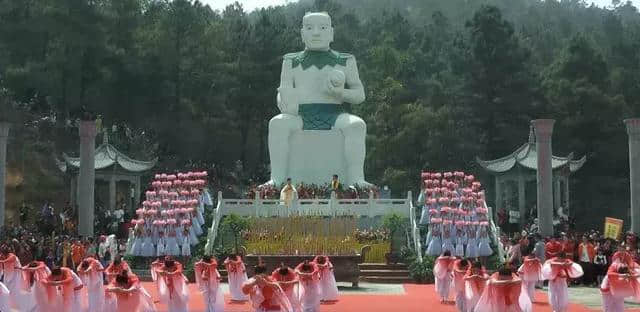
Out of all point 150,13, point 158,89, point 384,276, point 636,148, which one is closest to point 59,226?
point 384,276

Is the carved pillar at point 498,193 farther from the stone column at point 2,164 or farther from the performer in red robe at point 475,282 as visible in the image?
the performer in red robe at point 475,282

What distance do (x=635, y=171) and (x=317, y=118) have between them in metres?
10.8

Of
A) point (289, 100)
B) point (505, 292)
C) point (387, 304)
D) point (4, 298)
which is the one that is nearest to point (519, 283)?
point (505, 292)

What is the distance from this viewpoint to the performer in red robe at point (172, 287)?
13625 millimetres

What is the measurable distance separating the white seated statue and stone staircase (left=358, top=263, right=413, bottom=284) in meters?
6.69

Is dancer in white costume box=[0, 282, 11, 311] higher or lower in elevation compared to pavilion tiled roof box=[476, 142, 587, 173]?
lower

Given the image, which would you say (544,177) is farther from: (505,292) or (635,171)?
(505,292)

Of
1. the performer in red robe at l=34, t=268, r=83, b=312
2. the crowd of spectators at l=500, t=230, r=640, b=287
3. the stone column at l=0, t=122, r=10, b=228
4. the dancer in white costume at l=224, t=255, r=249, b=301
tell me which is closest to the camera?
the performer in red robe at l=34, t=268, r=83, b=312

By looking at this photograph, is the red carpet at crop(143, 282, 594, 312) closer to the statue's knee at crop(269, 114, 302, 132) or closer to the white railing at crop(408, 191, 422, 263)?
the white railing at crop(408, 191, 422, 263)

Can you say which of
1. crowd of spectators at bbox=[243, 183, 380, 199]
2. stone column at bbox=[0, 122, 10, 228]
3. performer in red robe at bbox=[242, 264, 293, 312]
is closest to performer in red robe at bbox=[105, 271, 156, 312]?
performer in red robe at bbox=[242, 264, 293, 312]

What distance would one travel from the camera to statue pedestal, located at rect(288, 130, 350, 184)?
3003cm

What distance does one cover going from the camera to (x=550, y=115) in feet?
133

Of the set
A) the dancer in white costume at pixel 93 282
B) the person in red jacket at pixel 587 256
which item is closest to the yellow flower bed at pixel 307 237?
the person in red jacket at pixel 587 256

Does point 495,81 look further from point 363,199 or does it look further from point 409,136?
point 363,199
